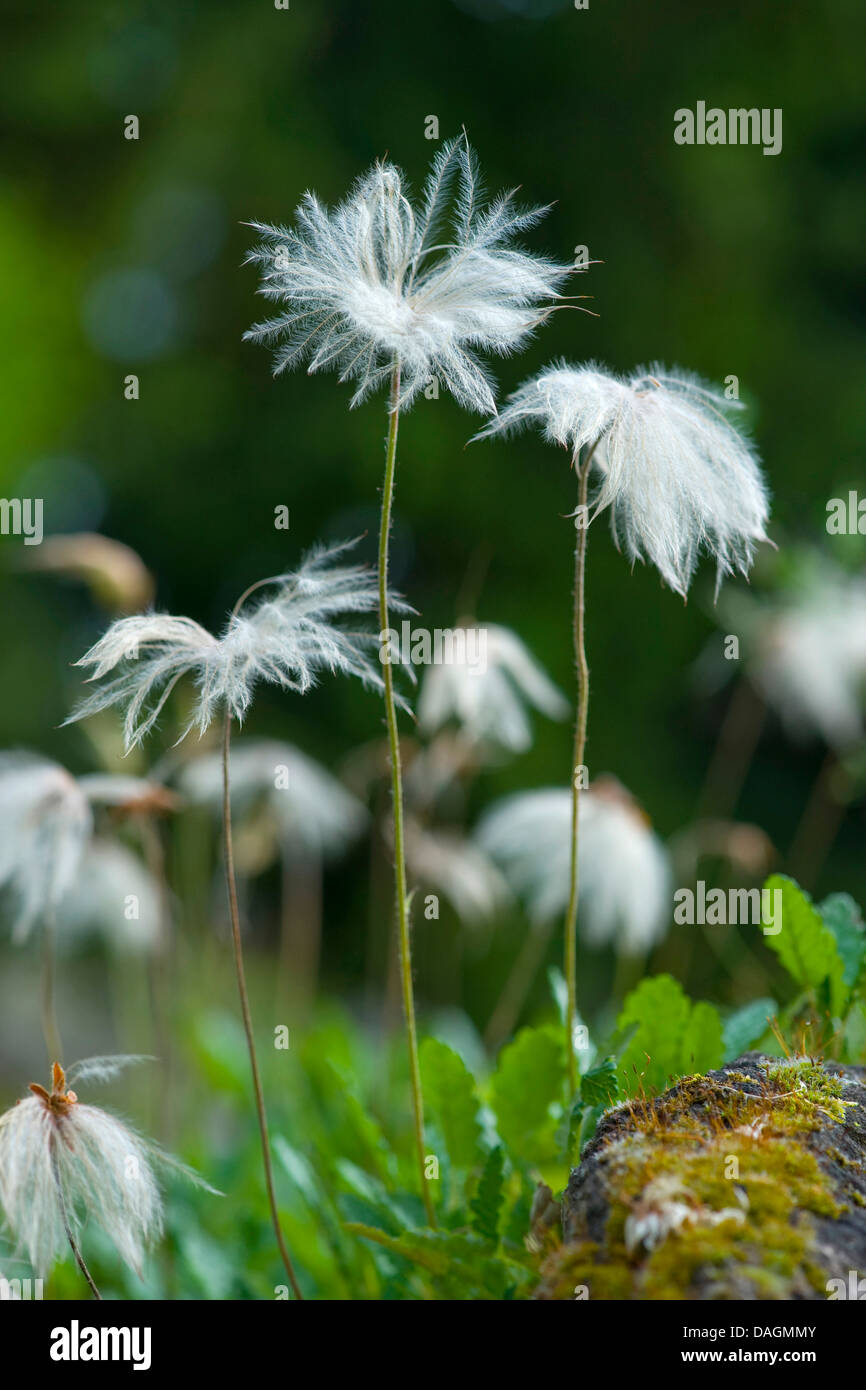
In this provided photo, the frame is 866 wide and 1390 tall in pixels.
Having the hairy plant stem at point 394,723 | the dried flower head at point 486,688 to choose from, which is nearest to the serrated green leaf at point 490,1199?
the hairy plant stem at point 394,723

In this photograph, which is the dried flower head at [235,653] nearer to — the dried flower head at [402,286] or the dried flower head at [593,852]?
the dried flower head at [402,286]

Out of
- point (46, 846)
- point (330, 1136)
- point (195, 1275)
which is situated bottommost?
point (195, 1275)

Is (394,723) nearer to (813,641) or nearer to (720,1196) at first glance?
(720,1196)

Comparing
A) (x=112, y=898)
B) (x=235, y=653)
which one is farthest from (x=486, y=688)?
(x=112, y=898)

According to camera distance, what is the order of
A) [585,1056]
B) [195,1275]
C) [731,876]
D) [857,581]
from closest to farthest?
[585,1056]
[195,1275]
[857,581]
[731,876]

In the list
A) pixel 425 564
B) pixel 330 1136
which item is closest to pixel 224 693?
pixel 330 1136

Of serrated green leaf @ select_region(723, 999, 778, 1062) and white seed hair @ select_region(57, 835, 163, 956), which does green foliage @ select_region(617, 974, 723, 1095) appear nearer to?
serrated green leaf @ select_region(723, 999, 778, 1062)

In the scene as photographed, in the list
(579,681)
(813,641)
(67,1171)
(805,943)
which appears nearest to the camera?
(67,1171)
